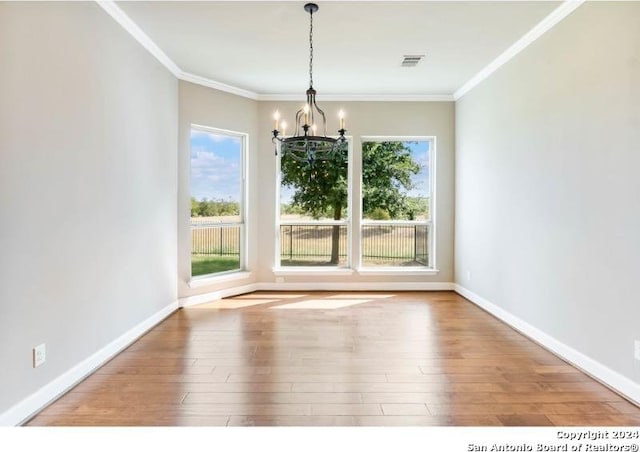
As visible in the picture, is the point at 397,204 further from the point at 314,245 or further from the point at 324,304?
the point at 324,304

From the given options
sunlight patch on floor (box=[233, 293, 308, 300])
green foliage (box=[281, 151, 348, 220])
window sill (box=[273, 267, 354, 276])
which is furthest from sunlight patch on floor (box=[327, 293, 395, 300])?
green foliage (box=[281, 151, 348, 220])

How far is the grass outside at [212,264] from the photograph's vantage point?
5.04 m

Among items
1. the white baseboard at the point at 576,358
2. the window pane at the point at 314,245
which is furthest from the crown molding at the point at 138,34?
the white baseboard at the point at 576,358

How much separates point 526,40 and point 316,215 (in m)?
3.33

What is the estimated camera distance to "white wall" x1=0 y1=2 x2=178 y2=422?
7.20 feet

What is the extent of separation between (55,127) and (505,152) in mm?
4038

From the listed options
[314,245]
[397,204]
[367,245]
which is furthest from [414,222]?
[314,245]

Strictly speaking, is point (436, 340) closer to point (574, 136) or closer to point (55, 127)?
point (574, 136)

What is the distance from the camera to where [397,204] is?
19.4 ft

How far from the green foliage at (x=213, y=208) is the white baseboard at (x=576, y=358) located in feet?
11.4

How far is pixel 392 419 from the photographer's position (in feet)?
7.38

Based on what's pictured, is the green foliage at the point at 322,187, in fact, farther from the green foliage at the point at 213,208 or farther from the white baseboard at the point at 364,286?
the white baseboard at the point at 364,286

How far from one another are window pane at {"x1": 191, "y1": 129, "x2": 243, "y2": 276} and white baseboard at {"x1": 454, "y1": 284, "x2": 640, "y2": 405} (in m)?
3.41
